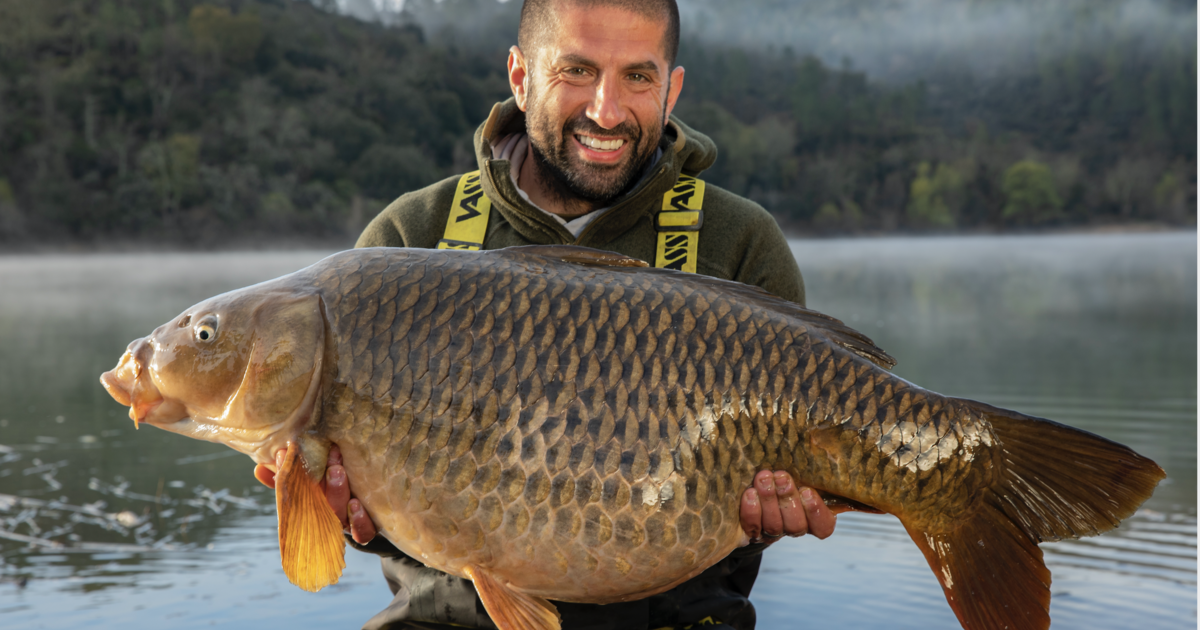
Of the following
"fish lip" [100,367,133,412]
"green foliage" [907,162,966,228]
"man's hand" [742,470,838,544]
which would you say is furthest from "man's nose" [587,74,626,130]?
"green foliage" [907,162,966,228]

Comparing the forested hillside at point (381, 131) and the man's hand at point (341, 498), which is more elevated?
the forested hillside at point (381, 131)

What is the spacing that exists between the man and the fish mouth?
577 millimetres

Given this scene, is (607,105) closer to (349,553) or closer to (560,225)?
(560,225)

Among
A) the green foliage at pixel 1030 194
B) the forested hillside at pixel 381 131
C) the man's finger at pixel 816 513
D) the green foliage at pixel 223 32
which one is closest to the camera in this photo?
the man's finger at pixel 816 513

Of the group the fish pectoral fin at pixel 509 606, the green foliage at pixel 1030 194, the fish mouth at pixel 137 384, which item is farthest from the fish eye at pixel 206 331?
the green foliage at pixel 1030 194

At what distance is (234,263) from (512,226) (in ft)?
160

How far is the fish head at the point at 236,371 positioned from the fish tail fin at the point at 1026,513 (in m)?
1.20

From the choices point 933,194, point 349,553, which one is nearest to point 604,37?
point 349,553

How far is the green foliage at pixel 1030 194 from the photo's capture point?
7456 centimetres

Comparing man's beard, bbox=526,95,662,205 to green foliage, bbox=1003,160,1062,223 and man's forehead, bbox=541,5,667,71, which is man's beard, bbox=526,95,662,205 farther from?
green foliage, bbox=1003,160,1062,223

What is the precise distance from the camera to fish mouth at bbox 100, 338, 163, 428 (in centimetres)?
183

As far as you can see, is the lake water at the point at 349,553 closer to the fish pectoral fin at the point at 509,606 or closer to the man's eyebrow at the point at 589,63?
the fish pectoral fin at the point at 509,606

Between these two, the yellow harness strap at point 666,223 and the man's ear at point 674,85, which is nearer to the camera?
the yellow harness strap at point 666,223

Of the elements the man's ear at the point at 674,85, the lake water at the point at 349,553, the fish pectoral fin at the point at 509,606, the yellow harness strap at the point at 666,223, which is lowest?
the lake water at the point at 349,553
